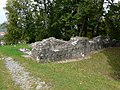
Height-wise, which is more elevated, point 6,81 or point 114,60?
point 6,81

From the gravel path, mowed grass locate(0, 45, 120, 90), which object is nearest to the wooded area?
mowed grass locate(0, 45, 120, 90)

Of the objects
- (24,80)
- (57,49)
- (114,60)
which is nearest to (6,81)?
(24,80)

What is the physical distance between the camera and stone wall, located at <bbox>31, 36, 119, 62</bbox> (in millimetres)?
24434

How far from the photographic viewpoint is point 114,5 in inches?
1288

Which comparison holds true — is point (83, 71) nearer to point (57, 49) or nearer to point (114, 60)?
point (57, 49)

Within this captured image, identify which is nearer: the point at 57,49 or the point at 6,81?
the point at 6,81

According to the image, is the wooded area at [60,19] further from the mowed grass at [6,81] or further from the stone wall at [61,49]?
the mowed grass at [6,81]

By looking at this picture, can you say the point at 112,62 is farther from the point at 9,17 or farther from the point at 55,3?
the point at 9,17

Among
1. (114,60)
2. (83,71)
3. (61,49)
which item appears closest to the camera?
(83,71)

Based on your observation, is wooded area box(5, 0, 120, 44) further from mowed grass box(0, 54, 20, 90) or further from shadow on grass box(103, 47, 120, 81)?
mowed grass box(0, 54, 20, 90)

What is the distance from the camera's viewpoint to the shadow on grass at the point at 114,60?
2383cm

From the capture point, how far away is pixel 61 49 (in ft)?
85.0

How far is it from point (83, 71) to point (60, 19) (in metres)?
19.5

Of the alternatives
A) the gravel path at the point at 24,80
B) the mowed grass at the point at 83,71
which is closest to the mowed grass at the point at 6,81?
the gravel path at the point at 24,80
